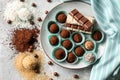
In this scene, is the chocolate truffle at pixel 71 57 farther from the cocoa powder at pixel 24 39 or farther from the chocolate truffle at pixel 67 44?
the cocoa powder at pixel 24 39

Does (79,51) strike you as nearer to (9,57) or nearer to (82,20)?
(82,20)

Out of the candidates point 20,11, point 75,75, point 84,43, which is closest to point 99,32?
point 84,43

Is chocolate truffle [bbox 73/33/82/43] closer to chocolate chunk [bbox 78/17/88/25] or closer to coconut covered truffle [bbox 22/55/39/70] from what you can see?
chocolate chunk [bbox 78/17/88/25]

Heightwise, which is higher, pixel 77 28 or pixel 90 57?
pixel 77 28

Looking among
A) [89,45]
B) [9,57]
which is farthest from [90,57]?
[9,57]

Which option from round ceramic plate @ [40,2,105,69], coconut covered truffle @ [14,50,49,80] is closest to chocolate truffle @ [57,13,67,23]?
round ceramic plate @ [40,2,105,69]

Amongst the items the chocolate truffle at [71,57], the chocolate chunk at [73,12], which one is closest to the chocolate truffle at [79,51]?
the chocolate truffle at [71,57]

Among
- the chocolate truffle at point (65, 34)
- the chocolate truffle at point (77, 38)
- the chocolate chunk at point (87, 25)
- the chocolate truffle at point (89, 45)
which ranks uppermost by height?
the chocolate chunk at point (87, 25)
